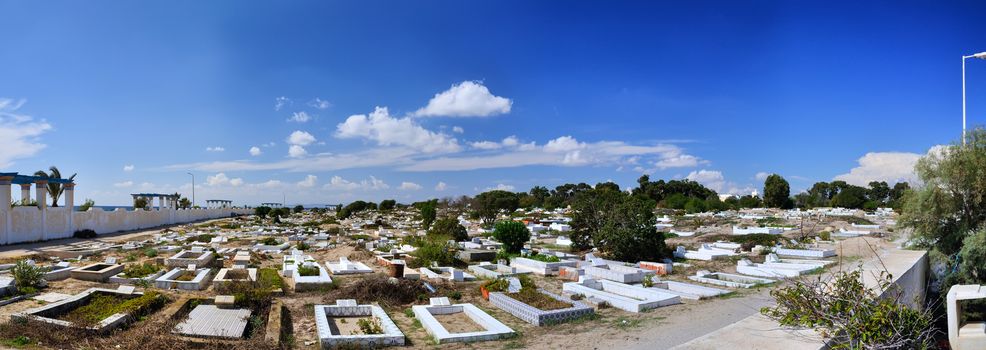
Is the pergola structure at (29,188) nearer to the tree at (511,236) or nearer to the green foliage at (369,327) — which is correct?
the tree at (511,236)

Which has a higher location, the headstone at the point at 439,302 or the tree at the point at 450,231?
the tree at the point at 450,231

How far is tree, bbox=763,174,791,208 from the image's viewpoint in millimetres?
67562

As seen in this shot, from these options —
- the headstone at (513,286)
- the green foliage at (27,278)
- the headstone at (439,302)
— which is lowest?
the headstone at (513,286)

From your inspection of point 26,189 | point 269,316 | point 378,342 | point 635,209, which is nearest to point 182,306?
point 269,316

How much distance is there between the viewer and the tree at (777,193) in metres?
67.6

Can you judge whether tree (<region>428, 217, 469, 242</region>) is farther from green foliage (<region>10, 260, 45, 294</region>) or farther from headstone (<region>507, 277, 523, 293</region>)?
green foliage (<region>10, 260, 45, 294</region>)

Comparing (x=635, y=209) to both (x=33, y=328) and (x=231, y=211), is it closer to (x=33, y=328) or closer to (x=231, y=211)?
(x=33, y=328)

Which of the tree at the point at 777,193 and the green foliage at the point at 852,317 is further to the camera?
the tree at the point at 777,193

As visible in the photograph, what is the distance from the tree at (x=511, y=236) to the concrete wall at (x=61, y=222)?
20.0 metres

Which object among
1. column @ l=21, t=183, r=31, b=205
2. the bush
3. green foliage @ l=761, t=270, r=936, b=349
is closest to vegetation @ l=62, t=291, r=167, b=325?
green foliage @ l=761, t=270, r=936, b=349

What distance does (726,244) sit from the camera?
70.5 feet

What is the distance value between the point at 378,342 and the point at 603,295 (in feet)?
16.6

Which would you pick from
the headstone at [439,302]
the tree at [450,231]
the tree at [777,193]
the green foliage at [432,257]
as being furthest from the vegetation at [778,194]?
the headstone at [439,302]

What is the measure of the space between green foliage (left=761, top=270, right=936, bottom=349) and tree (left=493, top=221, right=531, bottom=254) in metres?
12.8
